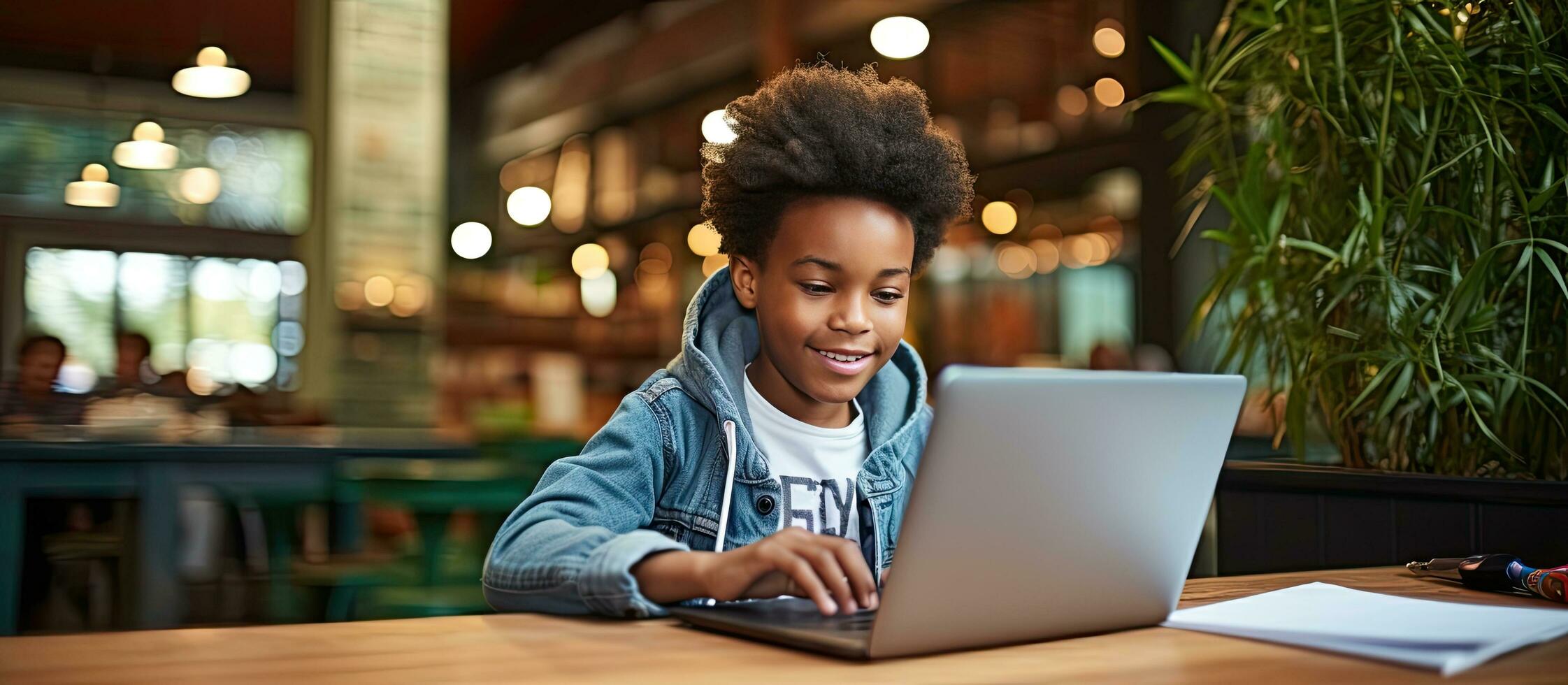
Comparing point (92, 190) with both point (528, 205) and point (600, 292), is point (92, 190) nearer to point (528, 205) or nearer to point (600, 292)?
point (528, 205)

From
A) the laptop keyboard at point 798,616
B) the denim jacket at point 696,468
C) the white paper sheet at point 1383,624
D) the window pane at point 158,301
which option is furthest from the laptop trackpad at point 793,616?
the window pane at point 158,301

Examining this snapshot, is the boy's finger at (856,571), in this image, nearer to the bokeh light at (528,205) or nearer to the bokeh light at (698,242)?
the bokeh light at (698,242)

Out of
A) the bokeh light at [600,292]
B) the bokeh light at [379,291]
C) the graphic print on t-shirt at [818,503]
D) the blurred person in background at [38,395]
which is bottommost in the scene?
the graphic print on t-shirt at [818,503]

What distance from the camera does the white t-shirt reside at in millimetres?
1331

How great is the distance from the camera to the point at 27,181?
7727mm

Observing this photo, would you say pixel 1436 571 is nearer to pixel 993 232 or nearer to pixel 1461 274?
pixel 1461 274

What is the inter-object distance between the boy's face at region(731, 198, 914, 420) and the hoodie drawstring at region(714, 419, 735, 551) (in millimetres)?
94

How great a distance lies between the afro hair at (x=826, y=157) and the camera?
125 centimetres

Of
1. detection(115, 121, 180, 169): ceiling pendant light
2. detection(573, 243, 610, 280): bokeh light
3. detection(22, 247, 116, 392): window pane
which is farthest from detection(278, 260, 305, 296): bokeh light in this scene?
detection(573, 243, 610, 280): bokeh light

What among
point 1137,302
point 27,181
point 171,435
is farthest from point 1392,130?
point 27,181

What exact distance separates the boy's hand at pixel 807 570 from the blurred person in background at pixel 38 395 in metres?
3.44

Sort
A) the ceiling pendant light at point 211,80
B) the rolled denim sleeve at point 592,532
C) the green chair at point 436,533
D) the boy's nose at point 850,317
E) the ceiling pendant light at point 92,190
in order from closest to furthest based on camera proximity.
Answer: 1. the rolled denim sleeve at point 592,532
2. the boy's nose at point 850,317
3. the green chair at point 436,533
4. the ceiling pendant light at point 211,80
5. the ceiling pendant light at point 92,190

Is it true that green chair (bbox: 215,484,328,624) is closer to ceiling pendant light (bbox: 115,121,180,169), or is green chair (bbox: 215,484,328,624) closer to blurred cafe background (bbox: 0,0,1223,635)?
blurred cafe background (bbox: 0,0,1223,635)

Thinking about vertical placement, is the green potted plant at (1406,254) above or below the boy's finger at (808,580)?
above
